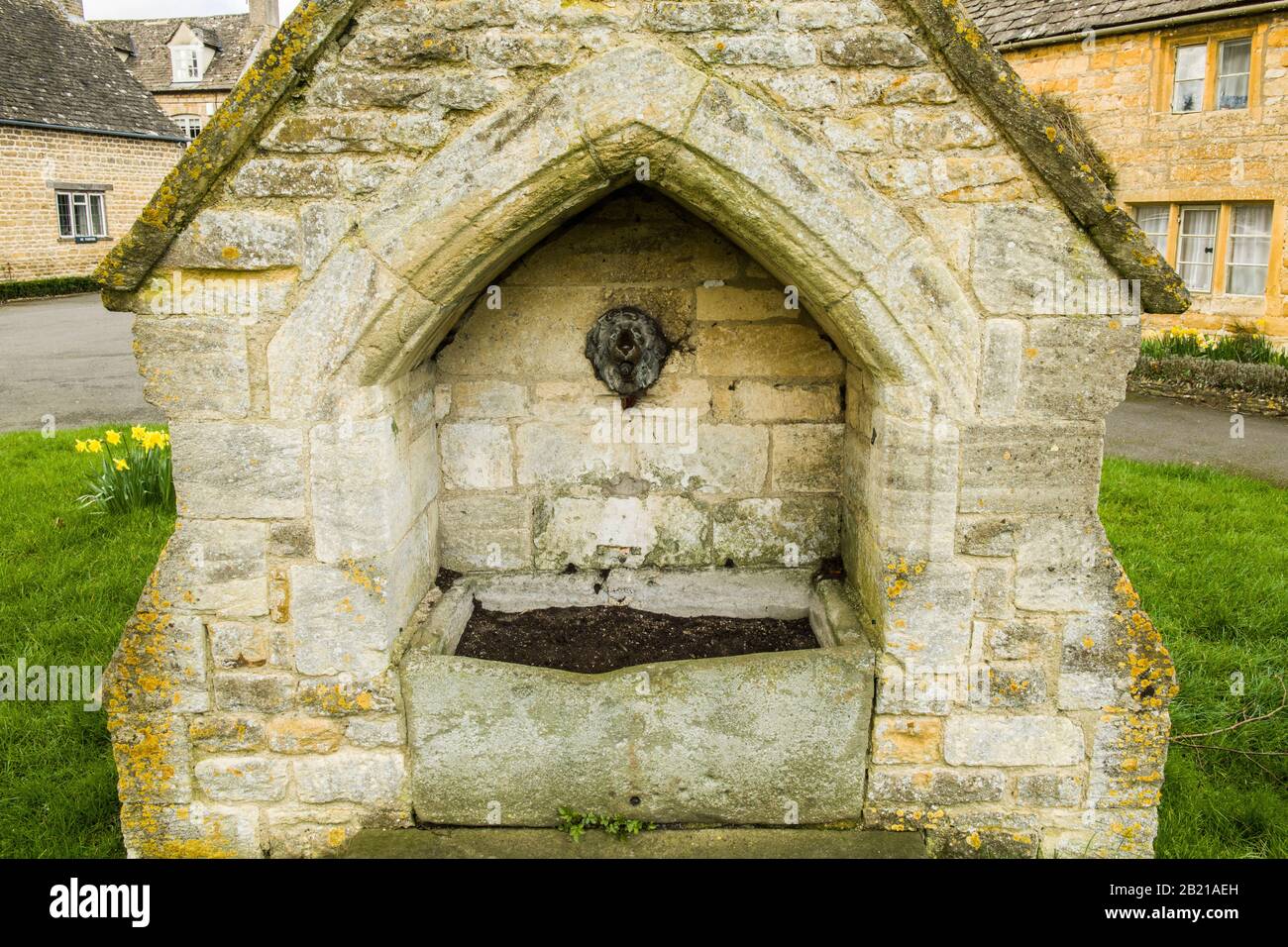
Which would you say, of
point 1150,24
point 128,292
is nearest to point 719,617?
point 128,292

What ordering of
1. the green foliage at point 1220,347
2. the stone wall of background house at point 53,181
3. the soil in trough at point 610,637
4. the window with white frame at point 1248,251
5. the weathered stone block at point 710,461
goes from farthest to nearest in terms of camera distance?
the stone wall of background house at point 53,181 → the window with white frame at point 1248,251 → the green foliage at point 1220,347 → the weathered stone block at point 710,461 → the soil in trough at point 610,637

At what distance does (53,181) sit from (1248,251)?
23311mm

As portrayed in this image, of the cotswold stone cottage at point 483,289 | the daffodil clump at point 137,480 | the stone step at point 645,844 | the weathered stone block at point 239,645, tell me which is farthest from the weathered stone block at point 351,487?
the daffodil clump at point 137,480

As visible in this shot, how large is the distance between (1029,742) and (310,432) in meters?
2.46

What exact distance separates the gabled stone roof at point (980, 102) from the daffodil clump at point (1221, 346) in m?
9.72

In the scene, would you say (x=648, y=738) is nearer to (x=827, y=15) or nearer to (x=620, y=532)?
(x=620, y=532)

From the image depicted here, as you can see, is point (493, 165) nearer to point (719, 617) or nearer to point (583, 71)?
point (583, 71)

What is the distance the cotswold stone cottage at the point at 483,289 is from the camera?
2740 millimetres

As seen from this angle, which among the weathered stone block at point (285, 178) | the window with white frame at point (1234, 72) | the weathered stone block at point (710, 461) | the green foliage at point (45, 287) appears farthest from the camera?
the green foliage at point (45, 287)

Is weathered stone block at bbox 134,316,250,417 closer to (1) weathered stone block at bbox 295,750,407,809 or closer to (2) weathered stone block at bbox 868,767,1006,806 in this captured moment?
(1) weathered stone block at bbox 295,750,407,809

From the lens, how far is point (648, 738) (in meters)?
3.11

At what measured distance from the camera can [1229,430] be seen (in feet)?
31.3

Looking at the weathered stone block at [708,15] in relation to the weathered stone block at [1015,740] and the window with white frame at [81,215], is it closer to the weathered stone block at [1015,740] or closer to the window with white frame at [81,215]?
the weathered stone block at [1015,740]

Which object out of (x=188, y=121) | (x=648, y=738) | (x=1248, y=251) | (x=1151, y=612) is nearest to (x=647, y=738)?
(x=648, y=738)
